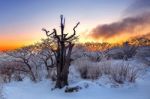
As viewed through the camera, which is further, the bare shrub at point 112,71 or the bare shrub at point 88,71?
the bare shrub at point 88,71

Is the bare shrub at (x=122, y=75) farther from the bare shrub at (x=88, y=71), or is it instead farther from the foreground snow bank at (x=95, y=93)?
the bare shrub at (x=88, y=71)

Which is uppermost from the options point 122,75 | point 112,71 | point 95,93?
point 112,71

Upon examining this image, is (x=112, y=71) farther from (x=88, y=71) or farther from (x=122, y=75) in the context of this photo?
(x=88, y=71)

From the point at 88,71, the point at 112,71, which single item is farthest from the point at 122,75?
the point at 88,71

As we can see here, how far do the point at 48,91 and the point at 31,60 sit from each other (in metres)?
20.0

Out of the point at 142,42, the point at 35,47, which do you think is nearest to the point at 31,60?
the point at 35,47

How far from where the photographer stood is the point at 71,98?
19.6 meters

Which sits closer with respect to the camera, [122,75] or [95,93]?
[95,93]

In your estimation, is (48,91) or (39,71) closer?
(48,91)

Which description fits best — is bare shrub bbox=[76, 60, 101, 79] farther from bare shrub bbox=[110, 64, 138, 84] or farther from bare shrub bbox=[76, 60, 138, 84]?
bare shrub bbox=[110, 64, 138, 84]

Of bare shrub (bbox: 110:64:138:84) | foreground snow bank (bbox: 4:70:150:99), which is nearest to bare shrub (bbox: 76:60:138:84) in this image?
bare shrub (bbox: 110:64:138:84)

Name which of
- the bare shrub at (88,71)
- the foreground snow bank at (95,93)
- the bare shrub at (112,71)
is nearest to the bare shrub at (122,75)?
the bare shrub at (112,71)

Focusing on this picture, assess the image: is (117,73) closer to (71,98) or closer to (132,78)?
(132,78)

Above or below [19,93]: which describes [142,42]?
above
